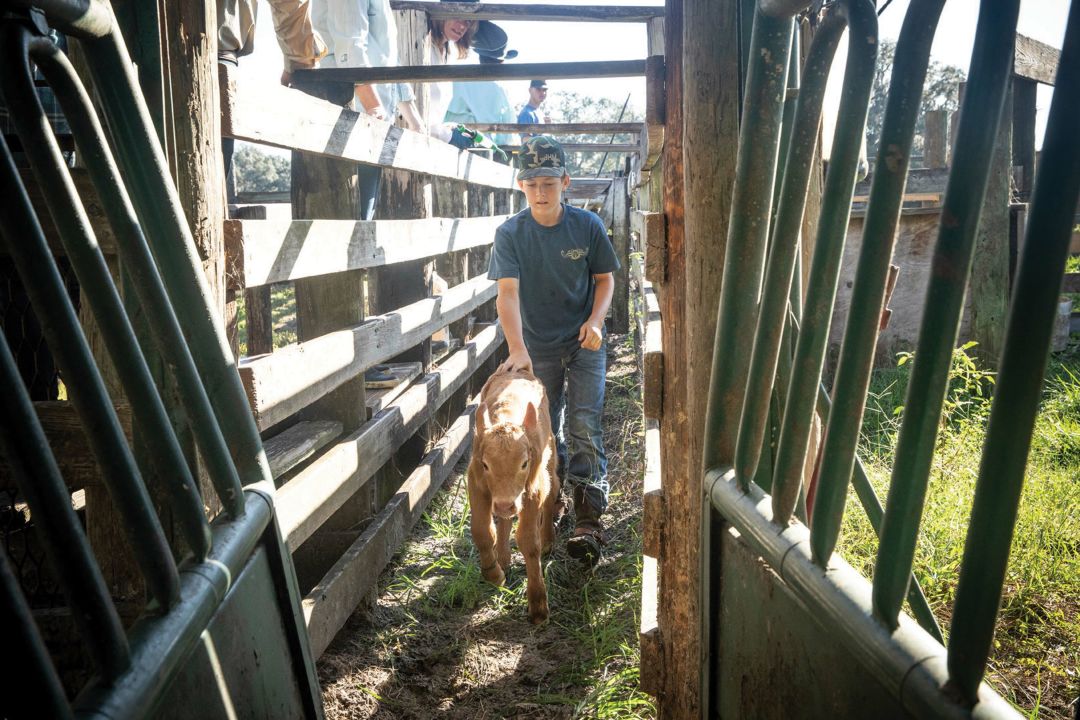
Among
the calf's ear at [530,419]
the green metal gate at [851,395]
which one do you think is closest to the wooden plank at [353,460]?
the calf's ear at [530,419]

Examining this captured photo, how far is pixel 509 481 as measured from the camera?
426 centimetres

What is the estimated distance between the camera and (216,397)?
5.49 feet

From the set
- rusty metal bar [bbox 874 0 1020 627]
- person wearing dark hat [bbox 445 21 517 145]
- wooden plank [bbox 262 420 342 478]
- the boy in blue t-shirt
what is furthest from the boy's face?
person wearing dark hat [bbox 445 21 517 145]

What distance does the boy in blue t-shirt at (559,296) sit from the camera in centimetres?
540

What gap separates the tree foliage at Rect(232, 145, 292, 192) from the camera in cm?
4200

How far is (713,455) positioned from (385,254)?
3076 millimetres

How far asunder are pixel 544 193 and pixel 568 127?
434 cm

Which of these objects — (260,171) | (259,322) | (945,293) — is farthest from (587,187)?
(260,171)

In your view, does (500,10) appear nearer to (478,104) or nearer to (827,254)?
(478,104)

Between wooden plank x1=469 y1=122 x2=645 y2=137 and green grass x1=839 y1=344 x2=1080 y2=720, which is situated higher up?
wooden plank x1=469 y1=122 x2=645 y2=137

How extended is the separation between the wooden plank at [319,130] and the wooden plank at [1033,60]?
4.56m

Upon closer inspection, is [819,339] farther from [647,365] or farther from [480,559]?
[480,559]

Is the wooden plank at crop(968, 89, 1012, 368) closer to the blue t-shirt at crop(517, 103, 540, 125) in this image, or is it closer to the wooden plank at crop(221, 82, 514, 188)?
the wooden plank at crop(221, 82, 514, 188)

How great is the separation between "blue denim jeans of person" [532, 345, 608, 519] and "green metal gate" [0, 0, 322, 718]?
12.1 feet
